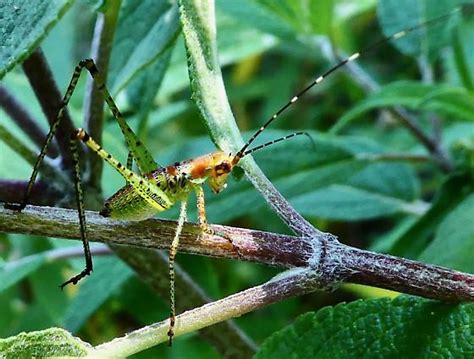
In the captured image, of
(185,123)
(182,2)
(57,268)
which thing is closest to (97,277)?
(57,268)

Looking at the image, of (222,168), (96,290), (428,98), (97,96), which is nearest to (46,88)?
(97,96)

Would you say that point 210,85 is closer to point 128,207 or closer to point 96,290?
point 128,207

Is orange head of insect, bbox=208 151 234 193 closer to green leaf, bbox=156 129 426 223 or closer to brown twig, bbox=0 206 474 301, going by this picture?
green leaf, bbox=156 129 426 223

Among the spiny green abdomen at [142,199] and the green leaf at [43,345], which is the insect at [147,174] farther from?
the green leaf at [43,345]

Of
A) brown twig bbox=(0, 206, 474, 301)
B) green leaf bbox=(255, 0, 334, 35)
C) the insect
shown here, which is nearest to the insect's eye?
the insect

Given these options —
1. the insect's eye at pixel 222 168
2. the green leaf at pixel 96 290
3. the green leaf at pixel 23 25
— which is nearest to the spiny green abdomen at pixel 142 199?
the insect's eye at pixel 222 168

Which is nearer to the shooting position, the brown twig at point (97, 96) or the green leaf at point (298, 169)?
the brown twig at point (97, 96)

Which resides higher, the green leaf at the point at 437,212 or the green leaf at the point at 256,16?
the green leaf at the point at 256,16

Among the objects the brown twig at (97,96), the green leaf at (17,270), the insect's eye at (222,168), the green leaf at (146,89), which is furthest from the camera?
the green leaf at (17,270)
